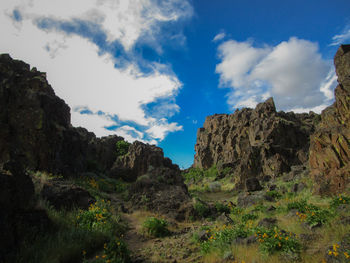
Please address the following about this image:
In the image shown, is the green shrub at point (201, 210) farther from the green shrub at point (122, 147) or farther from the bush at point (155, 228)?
the green shrub at point (122, 147)

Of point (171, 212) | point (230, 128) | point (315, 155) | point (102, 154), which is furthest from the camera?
point (230, 128)

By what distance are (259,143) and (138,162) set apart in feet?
76.2

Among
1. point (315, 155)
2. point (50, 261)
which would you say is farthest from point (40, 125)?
point (315, 155)

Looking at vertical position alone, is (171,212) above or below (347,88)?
below

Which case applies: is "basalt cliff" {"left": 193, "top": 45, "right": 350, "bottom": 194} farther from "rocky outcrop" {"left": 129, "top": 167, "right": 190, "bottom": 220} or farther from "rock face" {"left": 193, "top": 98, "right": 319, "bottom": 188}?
"rocky outcrop" {"left": 129, "top": 167, "right": 190, "bottom": 220}

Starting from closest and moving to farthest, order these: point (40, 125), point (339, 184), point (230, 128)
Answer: point (339, 184) → point (40, 125) → point (230, 128)

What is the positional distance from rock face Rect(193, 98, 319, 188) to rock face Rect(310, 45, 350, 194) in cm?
1465

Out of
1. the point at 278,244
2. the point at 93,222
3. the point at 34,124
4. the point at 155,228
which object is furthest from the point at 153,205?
the point at 34,124

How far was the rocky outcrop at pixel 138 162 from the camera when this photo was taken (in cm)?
3479

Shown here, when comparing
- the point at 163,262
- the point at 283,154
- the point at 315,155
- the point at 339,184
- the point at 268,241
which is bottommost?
the point at 163,262

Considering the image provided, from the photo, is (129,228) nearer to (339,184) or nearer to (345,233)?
(345,233)

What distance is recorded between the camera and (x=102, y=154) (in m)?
38.8

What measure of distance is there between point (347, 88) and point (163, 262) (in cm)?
1879

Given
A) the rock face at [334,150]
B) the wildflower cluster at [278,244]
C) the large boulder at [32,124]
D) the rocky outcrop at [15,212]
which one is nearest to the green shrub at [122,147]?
the large boulder at [32,124]
